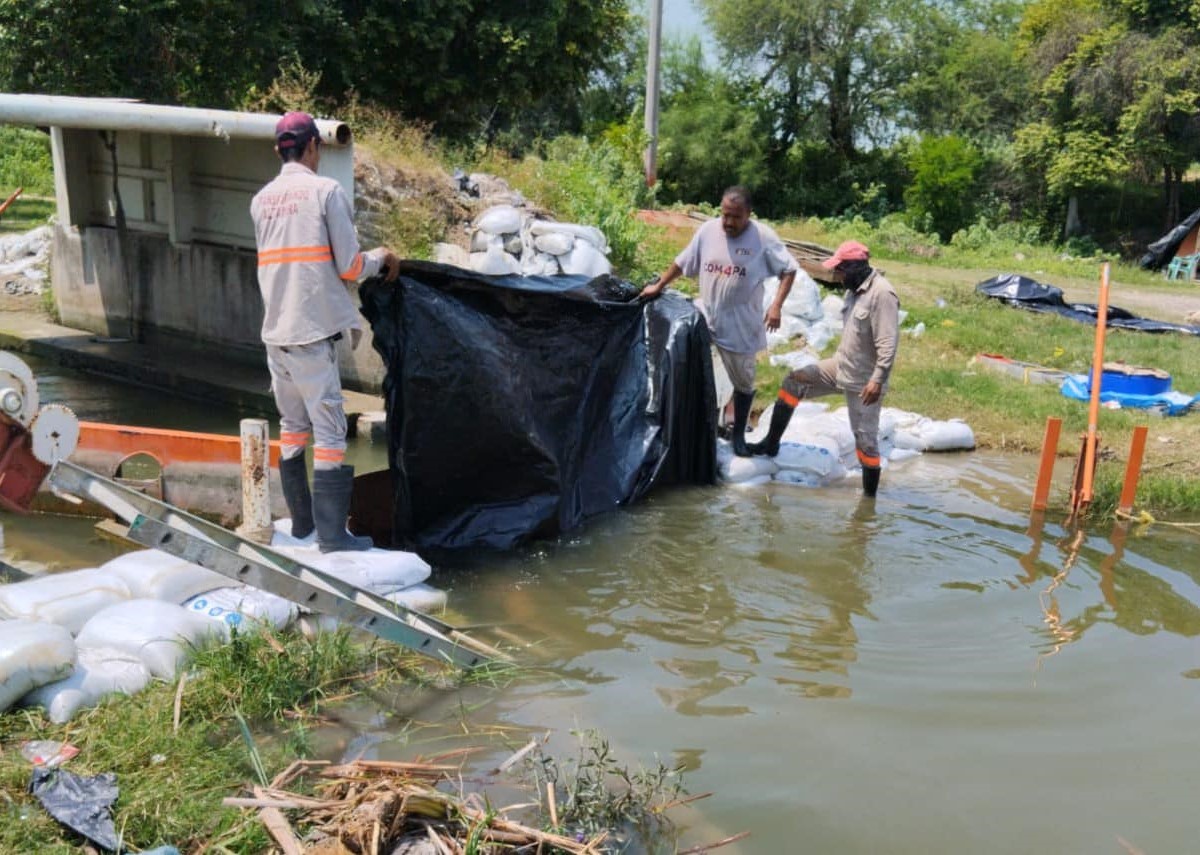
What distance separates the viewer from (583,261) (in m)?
9.51

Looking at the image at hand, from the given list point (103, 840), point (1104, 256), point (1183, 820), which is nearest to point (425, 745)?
point (103, 840)

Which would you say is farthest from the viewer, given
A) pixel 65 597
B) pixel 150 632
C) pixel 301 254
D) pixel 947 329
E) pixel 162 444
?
pixel 947 329

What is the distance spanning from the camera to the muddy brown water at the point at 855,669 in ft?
11.5

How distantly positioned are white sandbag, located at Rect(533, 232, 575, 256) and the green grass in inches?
226

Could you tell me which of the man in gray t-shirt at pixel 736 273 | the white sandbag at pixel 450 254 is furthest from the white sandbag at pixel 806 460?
the white sandbag at pixel 450 254

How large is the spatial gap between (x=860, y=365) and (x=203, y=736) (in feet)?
14.4

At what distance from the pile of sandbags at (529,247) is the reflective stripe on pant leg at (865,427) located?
3.32 m

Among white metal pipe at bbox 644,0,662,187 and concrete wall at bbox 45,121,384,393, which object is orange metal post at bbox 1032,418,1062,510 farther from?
white metal pipe at bbox 644,0,662,187

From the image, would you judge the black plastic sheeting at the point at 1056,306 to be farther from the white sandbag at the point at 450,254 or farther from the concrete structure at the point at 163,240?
the concrete structure at the point at 163,240

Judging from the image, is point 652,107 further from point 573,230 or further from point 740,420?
point 740,420

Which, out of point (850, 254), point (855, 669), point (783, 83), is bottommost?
point (855, 669)

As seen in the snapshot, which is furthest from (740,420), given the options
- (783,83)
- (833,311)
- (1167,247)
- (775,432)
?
(783,83)

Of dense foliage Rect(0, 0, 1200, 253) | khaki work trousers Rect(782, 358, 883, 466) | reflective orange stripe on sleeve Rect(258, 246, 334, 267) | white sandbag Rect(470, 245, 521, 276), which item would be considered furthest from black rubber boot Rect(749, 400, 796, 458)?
dense foliage Rect(0, 0, 1200, 253)

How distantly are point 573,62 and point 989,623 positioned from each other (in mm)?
14733
